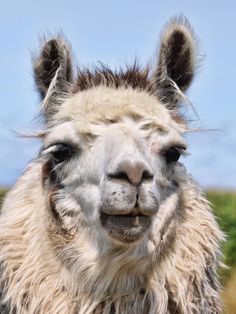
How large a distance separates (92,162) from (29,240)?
784 mm

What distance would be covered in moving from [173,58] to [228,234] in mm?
6678

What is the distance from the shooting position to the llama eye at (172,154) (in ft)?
19.5

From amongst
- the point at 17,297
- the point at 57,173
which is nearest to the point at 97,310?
the point at 17,297

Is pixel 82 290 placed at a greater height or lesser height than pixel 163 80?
lesser

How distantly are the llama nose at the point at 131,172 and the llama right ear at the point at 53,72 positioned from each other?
1.17 meters

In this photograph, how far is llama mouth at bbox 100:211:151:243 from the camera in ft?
17.5

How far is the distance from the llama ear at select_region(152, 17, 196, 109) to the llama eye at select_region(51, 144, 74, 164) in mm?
829

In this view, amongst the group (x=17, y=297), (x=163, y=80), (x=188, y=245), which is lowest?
(x=17, y=297)

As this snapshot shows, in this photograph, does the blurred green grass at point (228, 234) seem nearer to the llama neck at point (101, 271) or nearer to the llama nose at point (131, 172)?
the llama neck at point (101, 271)

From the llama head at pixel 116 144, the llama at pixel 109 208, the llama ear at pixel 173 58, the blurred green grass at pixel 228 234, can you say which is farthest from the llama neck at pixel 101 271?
the llama ear at pixel 173 58

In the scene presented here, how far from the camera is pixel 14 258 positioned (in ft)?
19.9

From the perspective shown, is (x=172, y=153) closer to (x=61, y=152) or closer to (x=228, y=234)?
(x=61, y=152)

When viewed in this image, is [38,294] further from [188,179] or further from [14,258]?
[188,179]

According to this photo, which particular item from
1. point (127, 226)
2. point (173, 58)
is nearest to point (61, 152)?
point (127, 226)
